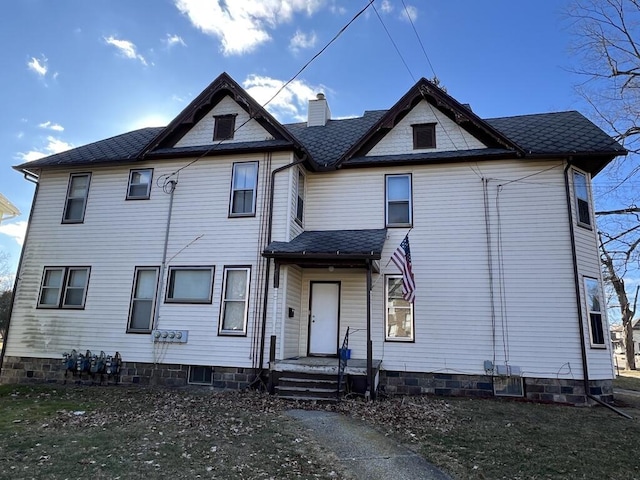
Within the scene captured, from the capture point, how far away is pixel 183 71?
11594 millimetres

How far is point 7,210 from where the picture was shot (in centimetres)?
1662

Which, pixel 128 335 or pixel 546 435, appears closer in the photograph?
pixel 546 435

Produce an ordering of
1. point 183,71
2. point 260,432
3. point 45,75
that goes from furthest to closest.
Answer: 1. point 45,75
2. point 183,71
3. point 260,432

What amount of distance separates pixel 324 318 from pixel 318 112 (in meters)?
7.71

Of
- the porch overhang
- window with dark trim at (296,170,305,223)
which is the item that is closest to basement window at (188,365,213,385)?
the porch overhang

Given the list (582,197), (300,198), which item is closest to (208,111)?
(300,198)

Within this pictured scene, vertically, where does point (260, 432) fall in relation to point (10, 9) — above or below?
below

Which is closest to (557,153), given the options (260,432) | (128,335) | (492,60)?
(492,60)

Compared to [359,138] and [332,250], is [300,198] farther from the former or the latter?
[332,250]

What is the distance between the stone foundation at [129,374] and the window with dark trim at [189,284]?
168 cm

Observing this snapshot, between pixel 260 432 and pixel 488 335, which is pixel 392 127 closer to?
pixel 488 335

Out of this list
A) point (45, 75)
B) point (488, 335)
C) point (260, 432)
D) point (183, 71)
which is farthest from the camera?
point (45, 75)

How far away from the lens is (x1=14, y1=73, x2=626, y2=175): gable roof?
10500 millimetres

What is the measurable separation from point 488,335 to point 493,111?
7615mm
